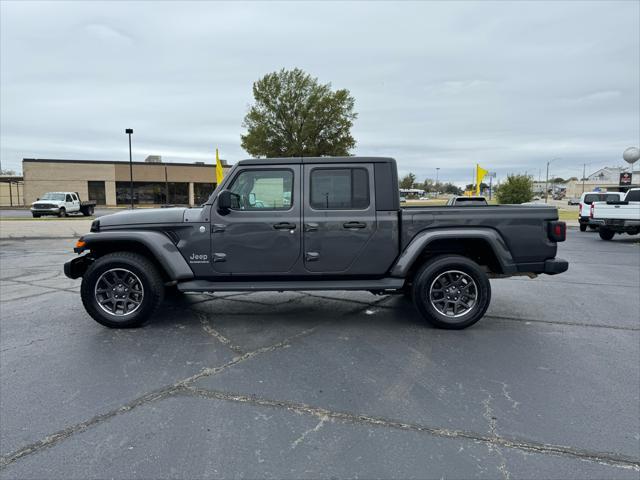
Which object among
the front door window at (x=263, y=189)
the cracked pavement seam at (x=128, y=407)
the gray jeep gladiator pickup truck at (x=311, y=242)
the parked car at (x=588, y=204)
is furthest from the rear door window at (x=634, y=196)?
the cracked pavement seam at (x=128, y=407)

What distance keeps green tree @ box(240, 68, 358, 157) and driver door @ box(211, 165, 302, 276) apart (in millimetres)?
33007

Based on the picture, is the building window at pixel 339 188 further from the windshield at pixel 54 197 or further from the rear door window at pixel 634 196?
the windshield at pixel 54 197

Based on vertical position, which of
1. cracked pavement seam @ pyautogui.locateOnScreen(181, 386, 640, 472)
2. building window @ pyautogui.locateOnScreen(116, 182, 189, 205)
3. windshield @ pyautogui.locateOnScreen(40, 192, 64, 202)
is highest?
building window @ pyautogui.locateOnScreen(116, 182, 189, 205)

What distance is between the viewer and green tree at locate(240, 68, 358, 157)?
37.6 metres

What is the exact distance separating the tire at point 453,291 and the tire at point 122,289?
3.02 m

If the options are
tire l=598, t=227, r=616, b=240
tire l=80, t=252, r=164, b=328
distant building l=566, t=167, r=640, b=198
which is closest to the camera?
tire l=80, t=252, r=164, b=328

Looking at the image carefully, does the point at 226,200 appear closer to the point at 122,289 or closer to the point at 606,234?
the point at 122,289

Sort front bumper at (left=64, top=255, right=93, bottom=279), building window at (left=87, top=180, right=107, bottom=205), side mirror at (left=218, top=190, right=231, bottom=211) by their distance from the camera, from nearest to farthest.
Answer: side mirror at (left=218, top=190, right=231, bottom=211) → front bumper at (left=64, top=255, right=93, bottom=279) → building window at (left=87, top=180, right=107, bottom=205)

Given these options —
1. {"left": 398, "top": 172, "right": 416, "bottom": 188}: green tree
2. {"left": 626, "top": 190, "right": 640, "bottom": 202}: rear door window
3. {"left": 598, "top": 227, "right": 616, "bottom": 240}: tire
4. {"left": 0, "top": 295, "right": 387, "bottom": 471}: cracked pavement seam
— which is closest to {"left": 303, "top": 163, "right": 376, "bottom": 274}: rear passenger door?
{"left": 0, "top": 295, "right": 387, "bottom": 471}: cracked pavement seam

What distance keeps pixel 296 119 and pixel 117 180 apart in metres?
24.2

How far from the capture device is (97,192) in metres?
48.8

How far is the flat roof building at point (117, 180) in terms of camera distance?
45969mm

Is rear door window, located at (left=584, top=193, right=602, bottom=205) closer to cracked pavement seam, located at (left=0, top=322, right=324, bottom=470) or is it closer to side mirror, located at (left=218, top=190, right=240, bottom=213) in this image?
side mirror, located at (left=218, top=190, right=240, bottom=213)

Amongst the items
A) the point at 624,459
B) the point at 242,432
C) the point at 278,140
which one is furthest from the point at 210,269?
the point at 278,140
